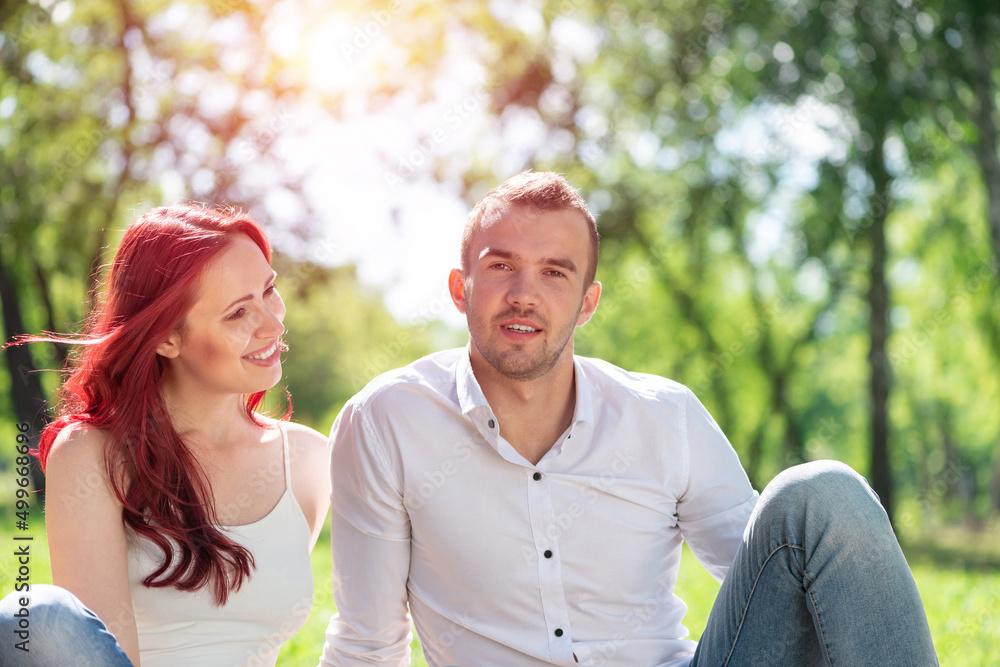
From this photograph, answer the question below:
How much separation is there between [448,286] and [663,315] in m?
17.4

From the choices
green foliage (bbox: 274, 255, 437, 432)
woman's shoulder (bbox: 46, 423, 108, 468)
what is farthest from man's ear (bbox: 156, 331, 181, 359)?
green foliage (bbox: 274, 255, 437, 432)

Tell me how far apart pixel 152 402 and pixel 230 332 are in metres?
0.37

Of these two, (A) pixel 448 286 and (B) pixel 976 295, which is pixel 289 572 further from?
(B) pixel 976 295

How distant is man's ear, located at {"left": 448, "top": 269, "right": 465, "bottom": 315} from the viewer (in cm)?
323

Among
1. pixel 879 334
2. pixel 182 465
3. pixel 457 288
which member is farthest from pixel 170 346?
pixel 879 334

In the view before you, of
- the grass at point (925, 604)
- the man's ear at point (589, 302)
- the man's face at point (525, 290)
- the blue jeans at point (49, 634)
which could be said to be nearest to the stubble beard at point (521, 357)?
the man's face at point (525, 290)

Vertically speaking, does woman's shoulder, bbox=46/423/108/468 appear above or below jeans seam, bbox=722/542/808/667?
above

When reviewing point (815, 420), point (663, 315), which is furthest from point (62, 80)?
point (815, 420)

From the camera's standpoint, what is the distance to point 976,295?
14.4 meters

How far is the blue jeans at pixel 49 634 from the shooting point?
2137 millimetres

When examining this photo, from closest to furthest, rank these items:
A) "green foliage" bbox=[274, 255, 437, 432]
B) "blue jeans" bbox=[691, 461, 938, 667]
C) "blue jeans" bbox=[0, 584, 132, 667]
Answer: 1. "blue jeans" bbox=[0, 584, 132, 667]
2. "blue jeans" bbox=[691, 461, 938, 667]
3. "green foliage" bbox=[274, 255, 437, 432]

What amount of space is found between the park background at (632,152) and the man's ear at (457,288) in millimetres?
4675

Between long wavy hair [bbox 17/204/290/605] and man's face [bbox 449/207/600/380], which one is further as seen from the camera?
man's face [bbox 449/207/600/380]

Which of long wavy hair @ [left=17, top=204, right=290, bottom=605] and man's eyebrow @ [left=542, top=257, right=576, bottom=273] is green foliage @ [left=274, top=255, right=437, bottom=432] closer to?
long wavy hair @ [left=17, top=204, right=290, bottom=605]
